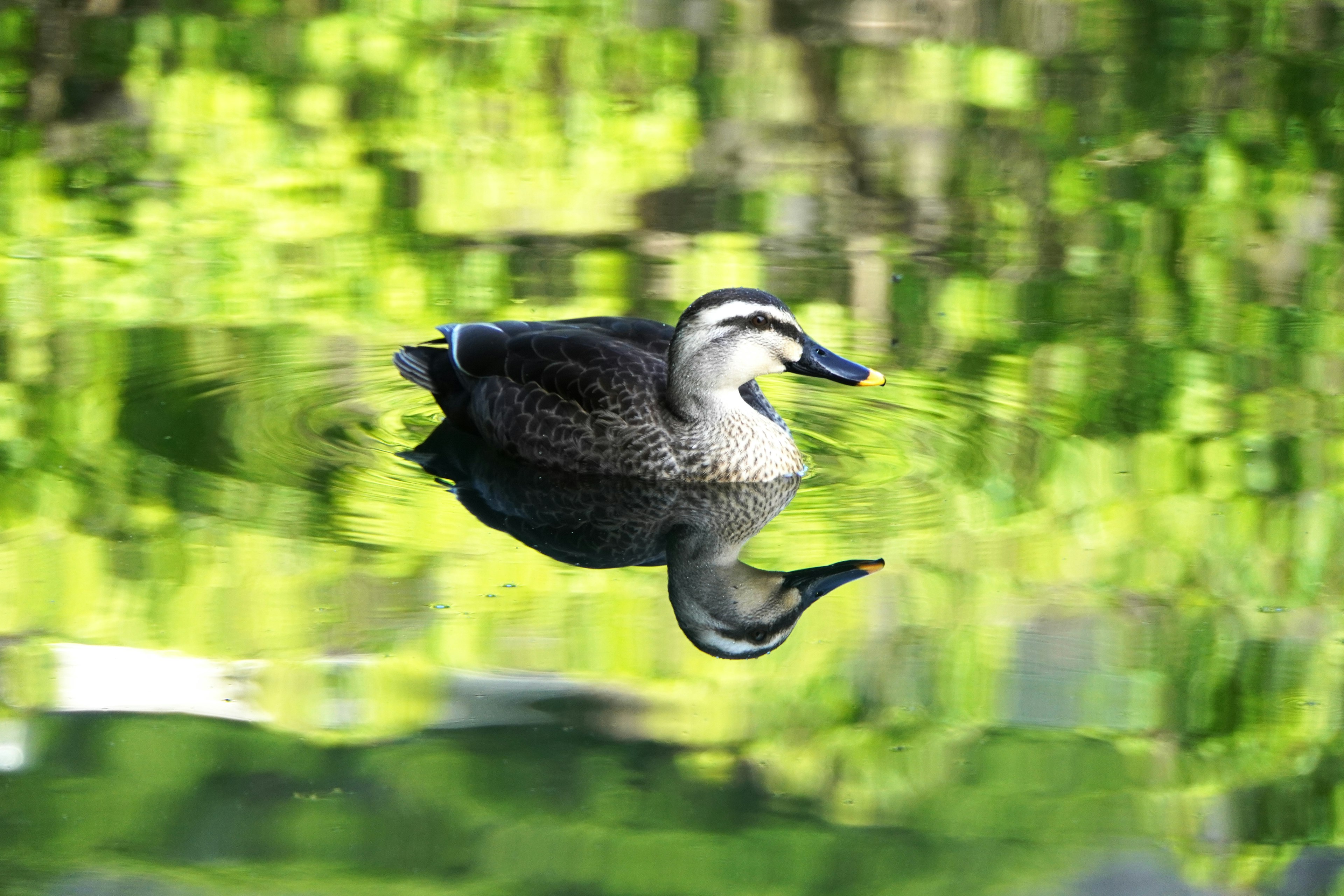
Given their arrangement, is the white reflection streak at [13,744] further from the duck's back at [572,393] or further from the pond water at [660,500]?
the duck's back at [572,393]

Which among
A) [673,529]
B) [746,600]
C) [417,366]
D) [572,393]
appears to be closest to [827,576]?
[746,600]

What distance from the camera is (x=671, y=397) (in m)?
7.71

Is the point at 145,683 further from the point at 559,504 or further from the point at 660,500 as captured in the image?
the point at 660,500

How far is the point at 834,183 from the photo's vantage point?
12273mm

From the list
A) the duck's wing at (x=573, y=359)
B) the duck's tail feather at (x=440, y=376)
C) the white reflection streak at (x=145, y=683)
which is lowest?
the white reflection streak at (x=145, y=683)

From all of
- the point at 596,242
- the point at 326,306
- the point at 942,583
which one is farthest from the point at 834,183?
the point at 942,583

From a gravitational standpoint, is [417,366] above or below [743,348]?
below

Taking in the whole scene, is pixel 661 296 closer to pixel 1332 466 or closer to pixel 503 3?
pixel 1332 466

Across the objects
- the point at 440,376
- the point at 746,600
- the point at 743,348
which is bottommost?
the point at 746,600

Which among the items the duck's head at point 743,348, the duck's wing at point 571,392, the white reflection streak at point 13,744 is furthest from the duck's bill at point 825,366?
the white reflection streak at point 13,744

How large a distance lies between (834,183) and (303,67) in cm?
475

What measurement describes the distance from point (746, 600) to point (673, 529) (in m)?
0.82

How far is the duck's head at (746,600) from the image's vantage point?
616 cm

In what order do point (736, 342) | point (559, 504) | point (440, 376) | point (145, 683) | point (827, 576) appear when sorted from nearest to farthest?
1. point (145, 683)
2. point (827, 576)
3. point (559, 504)
4. point (736, 342)
5. point (440, 376)
